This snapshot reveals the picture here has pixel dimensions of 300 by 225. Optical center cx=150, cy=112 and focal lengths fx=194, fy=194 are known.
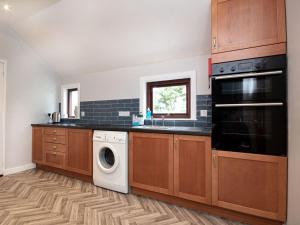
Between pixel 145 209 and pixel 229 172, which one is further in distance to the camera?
pixel 145 209

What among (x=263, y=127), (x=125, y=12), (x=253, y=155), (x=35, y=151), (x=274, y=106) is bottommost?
(x=35, y=151)

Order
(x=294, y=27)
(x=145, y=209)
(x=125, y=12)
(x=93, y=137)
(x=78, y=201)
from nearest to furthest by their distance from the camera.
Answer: (x=294, y=27) < (x=145, y=209) < (x=78, y=201) < (x=125, y=12) < (x=93, y=137)

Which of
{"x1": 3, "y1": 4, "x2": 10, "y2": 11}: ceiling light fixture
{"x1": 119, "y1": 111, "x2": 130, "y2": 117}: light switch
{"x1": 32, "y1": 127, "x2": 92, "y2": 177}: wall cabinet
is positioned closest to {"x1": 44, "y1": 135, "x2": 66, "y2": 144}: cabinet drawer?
{"x1": 32, "y1": 127, "x2": 92, "y2": 177}: wall cabinet

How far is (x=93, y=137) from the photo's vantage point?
2826mm

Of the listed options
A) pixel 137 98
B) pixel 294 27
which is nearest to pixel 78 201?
pixel 137 98

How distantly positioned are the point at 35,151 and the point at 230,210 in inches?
137

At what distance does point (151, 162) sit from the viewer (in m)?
2.38

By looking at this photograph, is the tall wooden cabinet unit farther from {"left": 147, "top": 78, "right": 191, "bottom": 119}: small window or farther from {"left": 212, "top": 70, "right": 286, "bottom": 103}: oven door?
{"left": 147, "top": 78, "right": 191, "bottom": 119}: small window

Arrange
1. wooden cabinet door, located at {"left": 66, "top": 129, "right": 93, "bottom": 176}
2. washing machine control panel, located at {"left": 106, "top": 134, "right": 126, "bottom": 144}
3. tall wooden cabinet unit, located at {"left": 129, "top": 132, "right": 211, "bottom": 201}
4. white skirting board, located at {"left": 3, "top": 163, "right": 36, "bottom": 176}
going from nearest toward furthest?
tall wooden cabinet unit, located at {"left": 129, "top": 132, "right": 211, "bottom": 201} < washing machine control panel, located at {"left": 106, "top": 134, "right": 126, "bottom": 144} < wooden cabinet door, located at {"left": 66, "top": 129, "right": 93, "bottom": 176} < white skirting board, located at {"left": 3, "top": 163, "right": 36, "bottom": 176}

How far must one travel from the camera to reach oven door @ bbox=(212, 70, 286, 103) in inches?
66.6

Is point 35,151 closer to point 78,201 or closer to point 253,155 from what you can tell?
point 78,201

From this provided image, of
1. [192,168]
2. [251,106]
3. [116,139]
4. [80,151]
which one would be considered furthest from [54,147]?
[251,106]

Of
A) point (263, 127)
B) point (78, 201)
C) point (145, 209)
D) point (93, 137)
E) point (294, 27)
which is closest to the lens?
point (294, 27)

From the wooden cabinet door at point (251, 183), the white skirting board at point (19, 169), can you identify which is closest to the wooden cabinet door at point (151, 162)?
the wooden cabinet door at point (251, 183)
